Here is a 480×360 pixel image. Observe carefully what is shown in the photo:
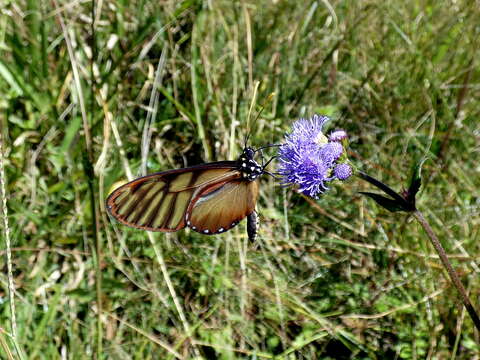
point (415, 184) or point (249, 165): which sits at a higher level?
point (249, 165)

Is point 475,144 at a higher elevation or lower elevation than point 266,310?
higher

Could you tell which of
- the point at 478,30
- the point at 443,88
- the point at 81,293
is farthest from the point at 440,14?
the point at 81,293

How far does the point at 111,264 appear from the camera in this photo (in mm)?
2521

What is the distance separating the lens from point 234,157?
8.87 ft

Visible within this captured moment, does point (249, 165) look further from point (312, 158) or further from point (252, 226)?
point (312, 158)

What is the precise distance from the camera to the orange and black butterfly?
6.64 ft

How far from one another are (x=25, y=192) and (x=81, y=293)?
0.68 meters

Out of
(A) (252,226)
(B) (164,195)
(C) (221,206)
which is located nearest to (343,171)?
(A) (252,226)

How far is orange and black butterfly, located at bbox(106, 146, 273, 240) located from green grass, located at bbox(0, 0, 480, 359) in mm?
188

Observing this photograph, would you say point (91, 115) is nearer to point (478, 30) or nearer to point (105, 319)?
point (105, 319)

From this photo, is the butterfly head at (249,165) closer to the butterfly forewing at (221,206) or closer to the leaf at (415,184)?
the butterfly forewing at (221,206)

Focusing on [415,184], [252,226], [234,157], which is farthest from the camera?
[234,157]

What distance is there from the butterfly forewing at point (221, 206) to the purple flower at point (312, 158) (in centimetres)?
29

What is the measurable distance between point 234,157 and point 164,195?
0.67 m
